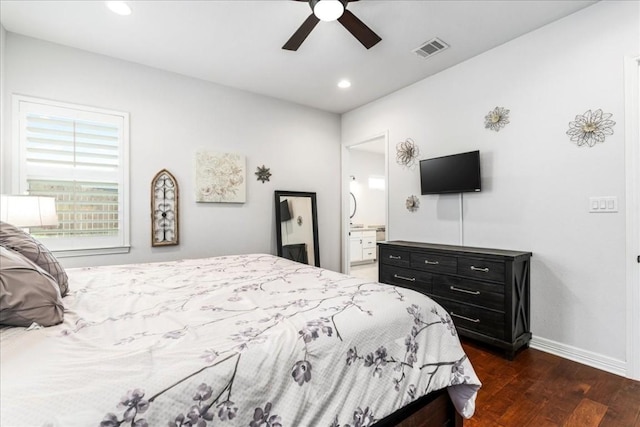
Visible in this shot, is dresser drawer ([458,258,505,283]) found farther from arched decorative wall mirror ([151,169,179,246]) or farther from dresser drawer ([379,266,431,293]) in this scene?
arched decorative wall mirror ([151,169,179,246])

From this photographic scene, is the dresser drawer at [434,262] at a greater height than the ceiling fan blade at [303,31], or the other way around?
the ceiling fan blade at [303,31]

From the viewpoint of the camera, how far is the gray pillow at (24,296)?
3.00 ft

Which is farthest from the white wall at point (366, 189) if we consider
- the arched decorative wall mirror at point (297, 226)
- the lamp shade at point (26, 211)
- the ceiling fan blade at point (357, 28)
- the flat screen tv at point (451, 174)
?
the lamp shade at point (26, 211)

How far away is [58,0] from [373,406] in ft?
11.0

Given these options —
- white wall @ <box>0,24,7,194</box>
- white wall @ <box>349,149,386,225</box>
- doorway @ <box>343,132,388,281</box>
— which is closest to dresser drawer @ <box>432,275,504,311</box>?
doorway @ <box>343,132,388,281</box>

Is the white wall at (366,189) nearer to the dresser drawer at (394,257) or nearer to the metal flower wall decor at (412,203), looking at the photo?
the metal flower wall decor at (412,203)

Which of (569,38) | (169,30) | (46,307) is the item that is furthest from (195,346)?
(569,38)

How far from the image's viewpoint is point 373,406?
1076 mm

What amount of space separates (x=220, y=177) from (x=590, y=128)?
361 cm

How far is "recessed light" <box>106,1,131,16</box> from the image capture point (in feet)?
7.32

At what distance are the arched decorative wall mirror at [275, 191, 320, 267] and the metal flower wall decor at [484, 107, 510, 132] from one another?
2410 mm

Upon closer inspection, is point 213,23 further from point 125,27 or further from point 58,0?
point 58,0

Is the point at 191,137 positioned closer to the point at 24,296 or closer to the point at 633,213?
the point at 24,296

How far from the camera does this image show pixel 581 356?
236cm
